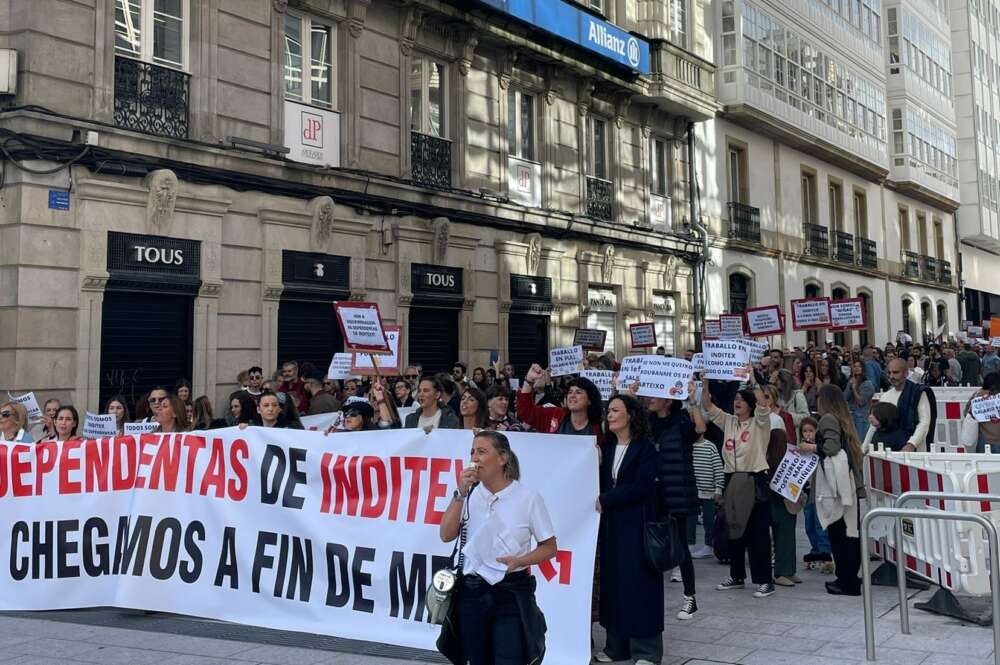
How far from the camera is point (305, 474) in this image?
288 inches

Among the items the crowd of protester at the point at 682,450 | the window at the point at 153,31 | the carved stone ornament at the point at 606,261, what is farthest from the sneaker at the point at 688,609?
the carved stone ornament at the point at 606,261

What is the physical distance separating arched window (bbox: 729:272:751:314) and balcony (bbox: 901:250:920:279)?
48.3 ft

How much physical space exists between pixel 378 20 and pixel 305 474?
40.0 ft

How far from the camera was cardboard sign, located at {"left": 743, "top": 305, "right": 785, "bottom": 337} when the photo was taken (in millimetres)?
16766

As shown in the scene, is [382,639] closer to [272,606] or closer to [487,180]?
[272,606]

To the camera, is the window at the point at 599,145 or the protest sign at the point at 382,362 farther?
the window at the point at 599,145

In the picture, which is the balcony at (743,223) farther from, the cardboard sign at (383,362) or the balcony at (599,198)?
the cardboard sign at (383,362)

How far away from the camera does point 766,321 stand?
55.4 ft

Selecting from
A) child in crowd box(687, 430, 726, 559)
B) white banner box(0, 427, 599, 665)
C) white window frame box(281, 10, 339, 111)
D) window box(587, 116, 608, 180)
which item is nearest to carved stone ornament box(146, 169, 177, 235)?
white window frame box(281, 10, 339, 111)

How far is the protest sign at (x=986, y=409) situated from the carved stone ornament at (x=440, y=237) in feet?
35.4

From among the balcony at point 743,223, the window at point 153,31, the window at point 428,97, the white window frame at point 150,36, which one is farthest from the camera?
the balcony at point 743,223

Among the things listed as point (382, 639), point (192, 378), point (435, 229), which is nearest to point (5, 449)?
point (382, 639)

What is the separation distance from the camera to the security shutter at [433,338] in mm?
18203

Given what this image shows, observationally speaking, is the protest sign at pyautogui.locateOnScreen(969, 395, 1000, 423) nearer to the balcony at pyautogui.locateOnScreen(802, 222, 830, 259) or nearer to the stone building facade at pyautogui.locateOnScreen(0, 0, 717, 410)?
the stone building facade at pyautogui.locateOnScreen(0, 0, 717, 410)
